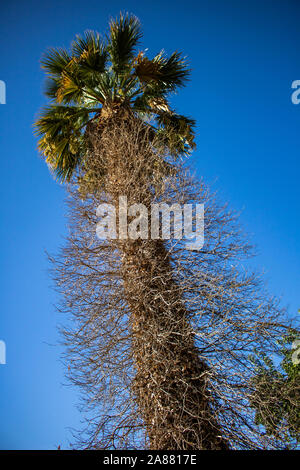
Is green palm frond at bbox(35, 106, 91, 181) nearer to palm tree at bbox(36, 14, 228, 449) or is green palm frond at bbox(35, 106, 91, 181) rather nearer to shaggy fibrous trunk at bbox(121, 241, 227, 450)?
palm tree at bbox(36, 14, 228, 449)

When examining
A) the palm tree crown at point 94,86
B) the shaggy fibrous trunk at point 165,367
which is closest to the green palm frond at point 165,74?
the palm tree crown at point 94,86

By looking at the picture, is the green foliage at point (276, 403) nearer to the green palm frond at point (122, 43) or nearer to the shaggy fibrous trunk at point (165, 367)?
the shaggy fibrous trunk at point (165, 367)

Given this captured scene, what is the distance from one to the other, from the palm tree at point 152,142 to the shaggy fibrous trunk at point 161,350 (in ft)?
0.03

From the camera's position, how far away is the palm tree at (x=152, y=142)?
11.9 feet

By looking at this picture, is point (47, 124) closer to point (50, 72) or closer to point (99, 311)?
point (50, 72)

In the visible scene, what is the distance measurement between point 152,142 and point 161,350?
12.9 ft

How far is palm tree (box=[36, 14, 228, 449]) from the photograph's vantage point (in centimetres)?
364

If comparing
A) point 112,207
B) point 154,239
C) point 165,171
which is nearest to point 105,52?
point 165,171

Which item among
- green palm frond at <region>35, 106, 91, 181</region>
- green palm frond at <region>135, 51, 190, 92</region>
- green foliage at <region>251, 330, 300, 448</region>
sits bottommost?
green foliage at <region>251, 330, 300, 448</region>

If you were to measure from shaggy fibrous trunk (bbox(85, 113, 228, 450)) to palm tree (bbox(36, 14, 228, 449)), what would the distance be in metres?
0.01

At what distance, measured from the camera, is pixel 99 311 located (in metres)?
4.51

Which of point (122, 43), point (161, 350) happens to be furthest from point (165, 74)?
point (161, 350)

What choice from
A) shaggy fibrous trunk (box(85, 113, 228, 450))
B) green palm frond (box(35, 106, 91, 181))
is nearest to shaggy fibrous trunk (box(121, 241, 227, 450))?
shaggy fibrous trunk (box(85, 113, 228, 450))

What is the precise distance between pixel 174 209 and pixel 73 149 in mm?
2739
